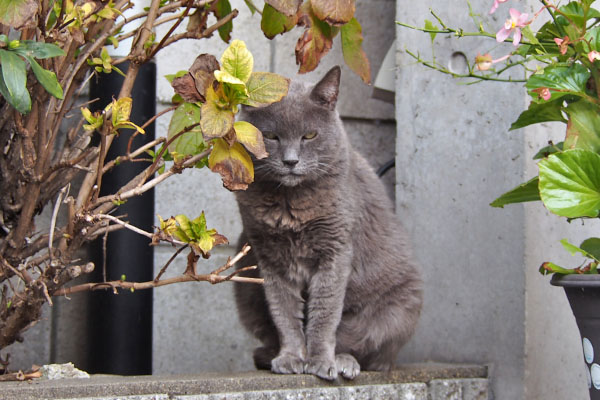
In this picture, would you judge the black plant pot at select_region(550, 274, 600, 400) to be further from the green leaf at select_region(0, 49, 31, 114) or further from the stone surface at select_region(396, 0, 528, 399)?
the green leaf at select_region(0, 49, 31, 114)

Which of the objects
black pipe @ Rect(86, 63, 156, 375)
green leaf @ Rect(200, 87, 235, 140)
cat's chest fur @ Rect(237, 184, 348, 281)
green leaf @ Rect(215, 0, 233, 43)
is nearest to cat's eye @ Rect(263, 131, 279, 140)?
cat's chest fur @ Rect(237, 184, 348, 281)

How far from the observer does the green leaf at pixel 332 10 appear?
1559 millimetres

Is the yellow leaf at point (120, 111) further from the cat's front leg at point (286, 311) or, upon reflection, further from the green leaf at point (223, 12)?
the cat's front leg at point (286, 311)

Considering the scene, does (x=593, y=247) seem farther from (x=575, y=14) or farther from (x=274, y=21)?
(x=274, y=21)

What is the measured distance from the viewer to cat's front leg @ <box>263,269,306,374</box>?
2.12 metres

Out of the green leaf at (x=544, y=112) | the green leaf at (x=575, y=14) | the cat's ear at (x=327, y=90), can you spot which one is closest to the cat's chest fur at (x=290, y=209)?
the cat's ear at (x=327, y=90)

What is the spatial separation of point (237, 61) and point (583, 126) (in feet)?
2.64

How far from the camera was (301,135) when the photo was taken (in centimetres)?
214

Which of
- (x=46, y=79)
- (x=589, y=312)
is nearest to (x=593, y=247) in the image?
(x=589, y=312)

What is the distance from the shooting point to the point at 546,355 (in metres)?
2.28

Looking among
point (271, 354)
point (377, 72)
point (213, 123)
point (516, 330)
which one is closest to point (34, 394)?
point (213, 123)

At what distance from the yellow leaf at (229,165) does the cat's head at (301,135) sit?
56cm

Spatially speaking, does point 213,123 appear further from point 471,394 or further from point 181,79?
point 471,394

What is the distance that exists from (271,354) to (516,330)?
76 centimetres
